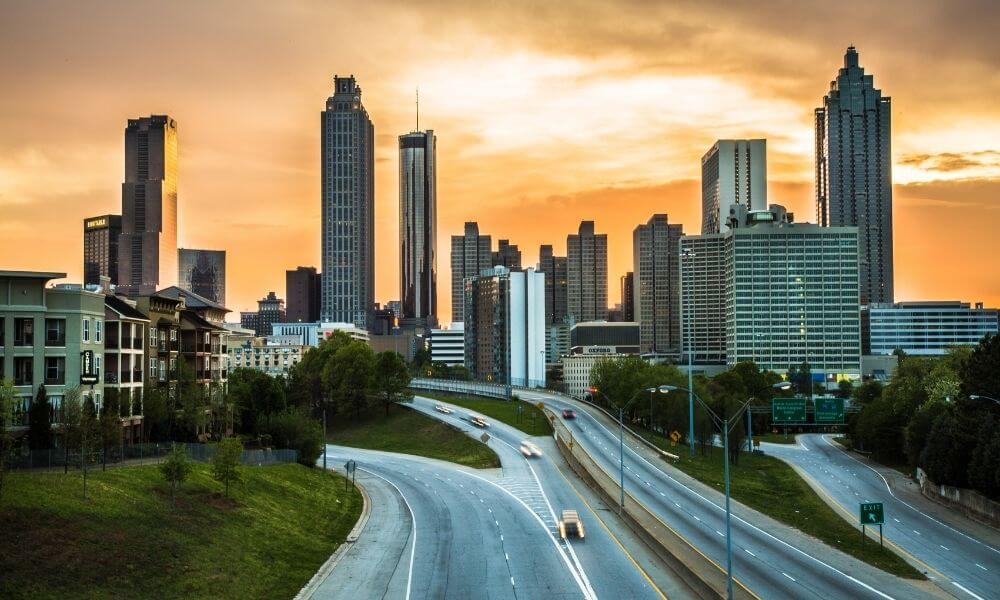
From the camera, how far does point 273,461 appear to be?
85.0 metres

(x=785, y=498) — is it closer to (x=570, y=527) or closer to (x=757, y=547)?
(x=757, y=547)

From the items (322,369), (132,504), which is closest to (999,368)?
(132,504)

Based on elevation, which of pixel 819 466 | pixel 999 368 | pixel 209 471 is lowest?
pixel 819 466

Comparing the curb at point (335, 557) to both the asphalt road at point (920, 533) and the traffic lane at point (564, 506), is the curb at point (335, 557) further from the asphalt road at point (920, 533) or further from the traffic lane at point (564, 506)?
the asphalt road at point (920, 533)

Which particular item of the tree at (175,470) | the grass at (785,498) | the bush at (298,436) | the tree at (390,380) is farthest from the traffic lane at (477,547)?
the tree at (390,380)

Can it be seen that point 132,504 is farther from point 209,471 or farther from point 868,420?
point 868,420

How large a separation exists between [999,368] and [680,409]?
46.5 metres

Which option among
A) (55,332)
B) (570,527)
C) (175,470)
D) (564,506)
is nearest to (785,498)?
(564,506)

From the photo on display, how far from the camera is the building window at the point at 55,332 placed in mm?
70500

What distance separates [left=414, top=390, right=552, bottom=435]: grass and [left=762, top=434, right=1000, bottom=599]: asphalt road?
33686mm

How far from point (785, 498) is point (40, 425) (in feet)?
197

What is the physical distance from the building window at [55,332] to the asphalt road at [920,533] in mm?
58191

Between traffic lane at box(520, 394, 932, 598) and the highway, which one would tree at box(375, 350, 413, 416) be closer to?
the highway

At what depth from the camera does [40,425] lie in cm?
6581
